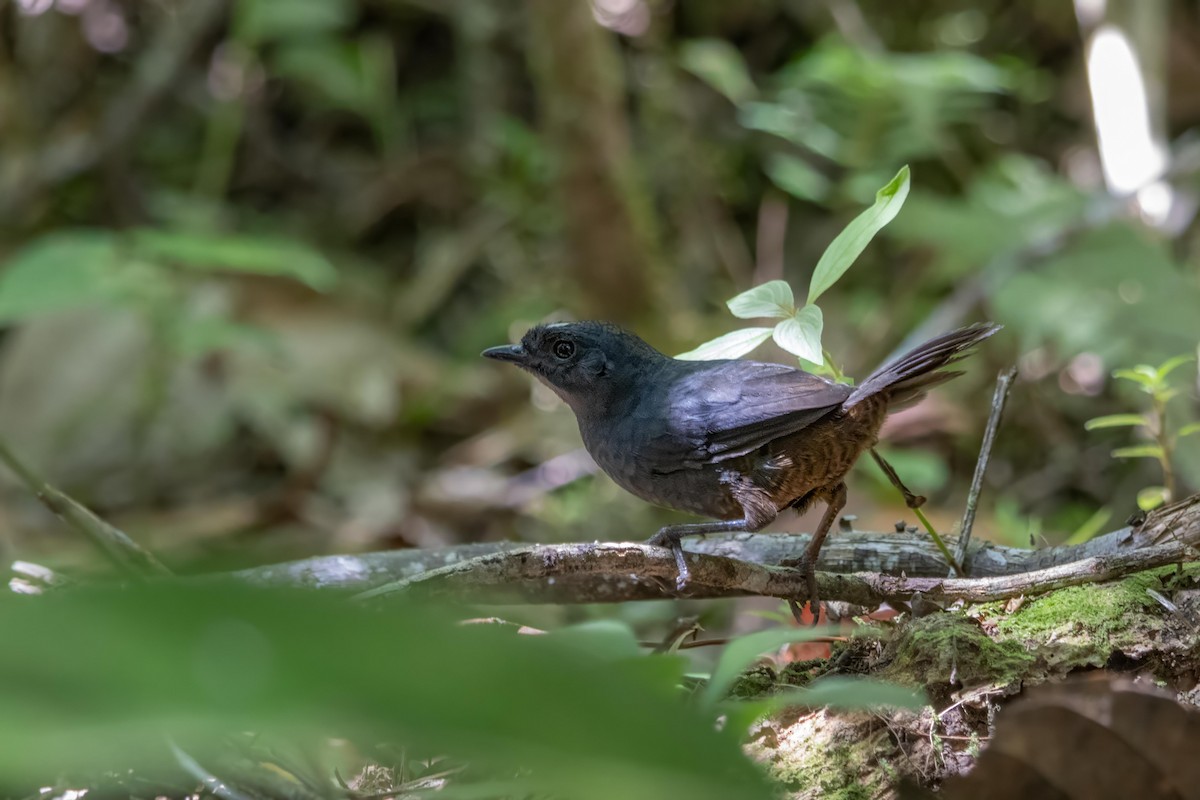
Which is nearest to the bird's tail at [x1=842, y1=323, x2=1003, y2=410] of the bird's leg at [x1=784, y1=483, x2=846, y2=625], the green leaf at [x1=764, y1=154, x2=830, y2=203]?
the bird's leg at [x1=784, y1=483, x2=846, y2=625]

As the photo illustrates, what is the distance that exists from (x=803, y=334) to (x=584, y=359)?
1.17m

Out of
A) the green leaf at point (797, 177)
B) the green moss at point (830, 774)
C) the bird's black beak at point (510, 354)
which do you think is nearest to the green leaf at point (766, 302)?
the green moss at point (830, 774)

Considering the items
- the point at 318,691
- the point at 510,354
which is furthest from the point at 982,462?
the point at 318,691

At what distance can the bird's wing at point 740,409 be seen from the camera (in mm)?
2627

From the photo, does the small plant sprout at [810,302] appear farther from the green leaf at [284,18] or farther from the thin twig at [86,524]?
the green leaf at [284,18]

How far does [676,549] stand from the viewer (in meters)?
2.14

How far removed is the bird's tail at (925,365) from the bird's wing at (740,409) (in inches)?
2.6

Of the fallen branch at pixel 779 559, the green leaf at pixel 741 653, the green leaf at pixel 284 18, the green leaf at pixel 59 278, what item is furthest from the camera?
the green leaf at pixel 284 18

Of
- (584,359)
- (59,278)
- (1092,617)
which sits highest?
(59,278)

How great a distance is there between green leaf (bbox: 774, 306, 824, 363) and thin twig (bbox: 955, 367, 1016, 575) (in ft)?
1.84

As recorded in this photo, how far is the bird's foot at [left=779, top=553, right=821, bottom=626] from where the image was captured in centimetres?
230

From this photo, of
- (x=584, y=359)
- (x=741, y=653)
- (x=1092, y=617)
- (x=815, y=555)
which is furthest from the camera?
(x=584, y=359)

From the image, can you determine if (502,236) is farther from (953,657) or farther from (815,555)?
(953,657)

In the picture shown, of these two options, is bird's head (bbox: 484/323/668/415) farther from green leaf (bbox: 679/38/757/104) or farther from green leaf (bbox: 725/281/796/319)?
green leaf (bbox: 679/38/757/104)
